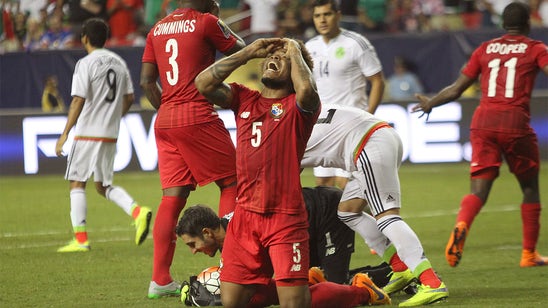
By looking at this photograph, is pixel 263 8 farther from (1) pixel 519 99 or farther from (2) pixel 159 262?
(2) pixel 159 262

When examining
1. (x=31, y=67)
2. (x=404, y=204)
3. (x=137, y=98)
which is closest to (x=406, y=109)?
(x=404, y=204)

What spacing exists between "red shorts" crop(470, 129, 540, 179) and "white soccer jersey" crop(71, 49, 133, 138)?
11.7 ft

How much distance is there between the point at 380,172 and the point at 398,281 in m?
0.88

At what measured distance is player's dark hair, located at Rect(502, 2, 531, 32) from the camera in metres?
8.84

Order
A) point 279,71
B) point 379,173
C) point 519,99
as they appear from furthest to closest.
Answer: point 519,99 → point 379,173 → point 279,71

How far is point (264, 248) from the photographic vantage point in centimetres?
632

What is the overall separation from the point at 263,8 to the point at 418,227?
8.95 meters

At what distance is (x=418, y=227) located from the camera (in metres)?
11.6

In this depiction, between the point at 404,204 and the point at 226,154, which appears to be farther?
the point at 404,204

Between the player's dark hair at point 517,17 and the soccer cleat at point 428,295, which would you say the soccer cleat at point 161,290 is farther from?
the player's dark hair at point 517,17

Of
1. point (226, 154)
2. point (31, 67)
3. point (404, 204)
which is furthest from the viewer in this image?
Result: point (31, 67)

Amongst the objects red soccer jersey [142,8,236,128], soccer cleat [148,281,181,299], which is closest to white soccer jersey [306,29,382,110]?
red soccer jersey [142,8,236,128]

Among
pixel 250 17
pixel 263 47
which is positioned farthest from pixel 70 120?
pixel 250 17

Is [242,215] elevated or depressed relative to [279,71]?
depressed
